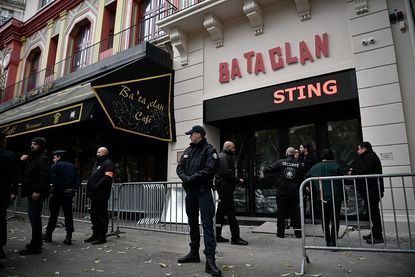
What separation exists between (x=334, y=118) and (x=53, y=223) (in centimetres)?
720

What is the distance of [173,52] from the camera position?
10188 mm

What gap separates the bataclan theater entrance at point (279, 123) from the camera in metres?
7.39

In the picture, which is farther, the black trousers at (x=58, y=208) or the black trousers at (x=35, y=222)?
the black trousers at (x=58, y=208)

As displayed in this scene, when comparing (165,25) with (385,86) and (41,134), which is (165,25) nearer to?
(385,86)

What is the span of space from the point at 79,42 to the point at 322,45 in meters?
12.0

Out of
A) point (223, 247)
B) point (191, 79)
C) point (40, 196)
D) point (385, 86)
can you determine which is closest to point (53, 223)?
point (40, 196)

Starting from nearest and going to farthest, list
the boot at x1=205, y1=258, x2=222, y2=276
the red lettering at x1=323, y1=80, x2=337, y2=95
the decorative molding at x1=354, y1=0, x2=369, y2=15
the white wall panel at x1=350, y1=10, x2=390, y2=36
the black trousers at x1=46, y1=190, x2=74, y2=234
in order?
the boot at x1=205, y1=258, x2=222, y2=276 → the black trousers at x1=46, y1=190, x2=74, y2=234 → the white wall panel at x1=350, y1=10, x2=390, y2=36 → the decorative molding at x1=354, y1=0, x2=369, y2=15 → the red lettering at x1=323, y1=80, x2=337, y2=95

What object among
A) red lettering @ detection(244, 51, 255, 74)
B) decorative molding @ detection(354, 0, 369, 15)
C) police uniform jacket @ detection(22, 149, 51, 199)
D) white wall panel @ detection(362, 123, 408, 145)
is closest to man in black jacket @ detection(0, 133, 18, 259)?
police uniform jacket @ detection(22, 149, 51, 199)

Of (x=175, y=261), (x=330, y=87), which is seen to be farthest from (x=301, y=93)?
(x=175, y=261)

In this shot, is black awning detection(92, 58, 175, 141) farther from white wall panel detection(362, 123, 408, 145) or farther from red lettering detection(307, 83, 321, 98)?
white wall panel detection(362, 123, 408, 145)

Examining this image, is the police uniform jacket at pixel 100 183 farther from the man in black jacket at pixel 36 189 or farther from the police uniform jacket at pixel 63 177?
the man in black jacket at pixel 36 189

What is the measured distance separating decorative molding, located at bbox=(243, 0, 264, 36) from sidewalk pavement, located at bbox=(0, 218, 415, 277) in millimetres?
5870

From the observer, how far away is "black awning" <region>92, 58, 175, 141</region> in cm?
790

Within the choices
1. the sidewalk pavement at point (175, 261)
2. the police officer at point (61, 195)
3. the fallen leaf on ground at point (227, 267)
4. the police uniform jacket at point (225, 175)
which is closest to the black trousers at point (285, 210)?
the sidewalk pavement at point (175, 261)
